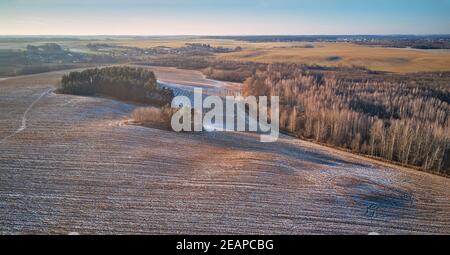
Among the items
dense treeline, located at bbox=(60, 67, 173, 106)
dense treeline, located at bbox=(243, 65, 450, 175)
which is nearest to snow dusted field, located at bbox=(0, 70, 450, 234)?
dense treeline, located at bbox=(243, 65, 450, 175)

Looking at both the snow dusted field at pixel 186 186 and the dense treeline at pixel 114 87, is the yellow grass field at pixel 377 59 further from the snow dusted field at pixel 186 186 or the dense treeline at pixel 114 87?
the snow dusted field at pixel 186 186

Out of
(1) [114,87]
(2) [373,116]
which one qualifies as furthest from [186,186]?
(2) [373,116]

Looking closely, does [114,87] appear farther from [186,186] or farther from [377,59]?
[377,59]

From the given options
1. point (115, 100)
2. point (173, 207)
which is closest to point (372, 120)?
point (115, 100)

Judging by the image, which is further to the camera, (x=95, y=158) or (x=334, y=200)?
(x=95, y=158)
